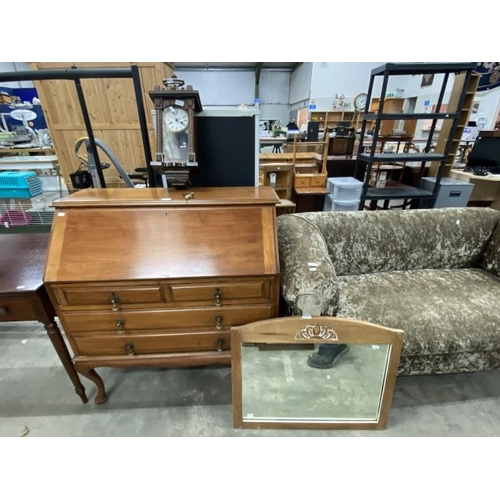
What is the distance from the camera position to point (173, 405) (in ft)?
4.56

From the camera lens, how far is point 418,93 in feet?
22.5

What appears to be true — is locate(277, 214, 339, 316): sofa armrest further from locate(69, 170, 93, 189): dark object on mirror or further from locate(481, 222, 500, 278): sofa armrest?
locate(69, 170, 93, 189): dark object on mirror

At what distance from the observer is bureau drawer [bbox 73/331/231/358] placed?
1.21 meters

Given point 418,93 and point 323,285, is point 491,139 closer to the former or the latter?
point 323,285

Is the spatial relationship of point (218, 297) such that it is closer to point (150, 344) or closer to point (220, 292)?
point (220, 292)

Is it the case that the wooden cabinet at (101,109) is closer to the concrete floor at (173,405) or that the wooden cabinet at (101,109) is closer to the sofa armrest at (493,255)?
the concrete floor at (173,405)

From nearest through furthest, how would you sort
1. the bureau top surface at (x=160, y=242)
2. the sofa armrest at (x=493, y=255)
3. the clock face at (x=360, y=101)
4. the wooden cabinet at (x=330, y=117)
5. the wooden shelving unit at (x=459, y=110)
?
the bureau top surface at (x=160, y=242)
the sofa armrest at (x=493, y=255)
the wooden shelving unit at (x=459, y=110)
the clock face at (x=360, y=101)
the wooden cabinet at (x=330, y=117)

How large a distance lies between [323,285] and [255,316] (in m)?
0.33

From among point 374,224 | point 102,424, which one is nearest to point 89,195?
point 102,424

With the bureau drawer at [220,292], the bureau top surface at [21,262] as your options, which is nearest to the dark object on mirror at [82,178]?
the bureau top surface at [21,262]

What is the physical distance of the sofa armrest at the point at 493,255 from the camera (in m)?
1.66

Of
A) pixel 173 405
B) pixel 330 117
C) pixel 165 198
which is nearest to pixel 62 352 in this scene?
pixel 173 405

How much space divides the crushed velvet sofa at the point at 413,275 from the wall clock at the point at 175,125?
639 millimetres

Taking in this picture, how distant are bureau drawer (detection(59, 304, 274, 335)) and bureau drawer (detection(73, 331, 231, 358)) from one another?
42mm
